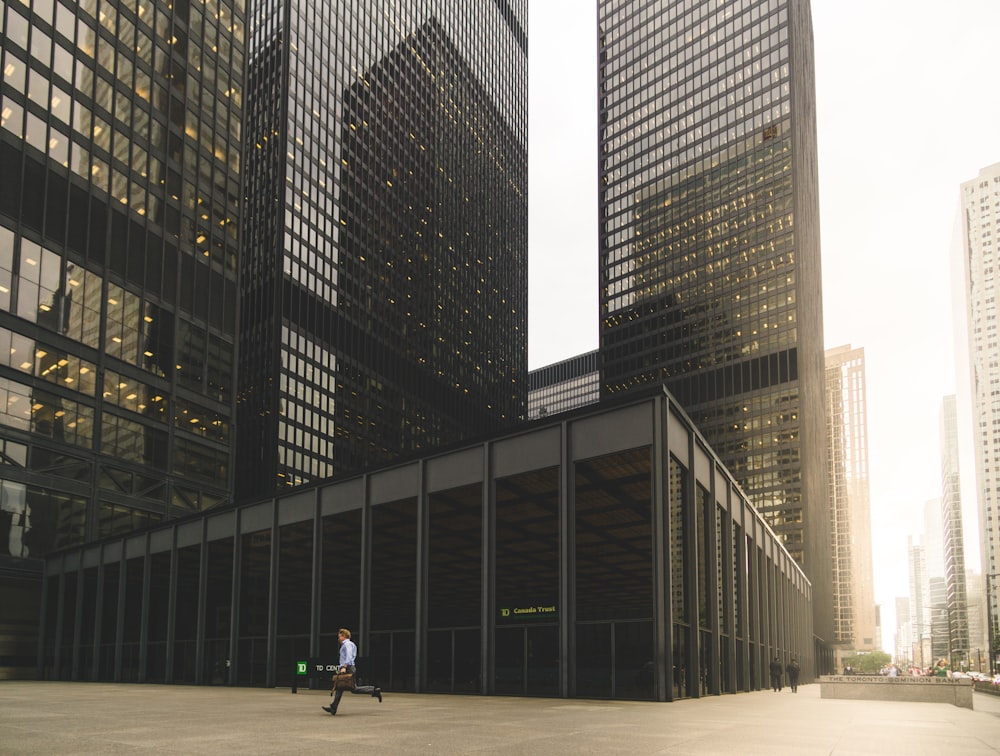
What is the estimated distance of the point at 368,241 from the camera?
12719 centimetres

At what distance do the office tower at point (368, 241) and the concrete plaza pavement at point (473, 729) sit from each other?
260ft

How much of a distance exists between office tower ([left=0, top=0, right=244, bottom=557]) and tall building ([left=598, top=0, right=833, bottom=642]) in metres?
95.5

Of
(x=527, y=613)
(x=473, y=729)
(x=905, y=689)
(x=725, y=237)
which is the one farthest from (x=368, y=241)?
(x=473, y=729)

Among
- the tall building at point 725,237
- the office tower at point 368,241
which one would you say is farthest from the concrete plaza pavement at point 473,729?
the tall building at point 725,237

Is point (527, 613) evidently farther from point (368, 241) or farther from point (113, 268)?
point (368, 241)

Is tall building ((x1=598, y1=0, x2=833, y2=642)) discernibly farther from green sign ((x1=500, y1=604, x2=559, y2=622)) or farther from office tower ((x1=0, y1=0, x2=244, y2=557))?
green sign ((x1=500, y1=604, x2=559, y2=622))

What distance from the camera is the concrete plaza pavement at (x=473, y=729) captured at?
36.0 ft

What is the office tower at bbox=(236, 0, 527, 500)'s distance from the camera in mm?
109562

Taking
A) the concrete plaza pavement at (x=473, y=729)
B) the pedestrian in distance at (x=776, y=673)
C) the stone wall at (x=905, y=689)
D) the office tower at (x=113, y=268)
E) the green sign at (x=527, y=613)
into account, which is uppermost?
the office tower at (x=113, y=268)

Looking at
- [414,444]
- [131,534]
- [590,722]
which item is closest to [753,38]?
[414,444]

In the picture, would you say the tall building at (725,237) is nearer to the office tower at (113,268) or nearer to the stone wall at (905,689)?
the office tower at (113,268)

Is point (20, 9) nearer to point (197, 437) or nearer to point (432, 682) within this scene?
point (197, 437)

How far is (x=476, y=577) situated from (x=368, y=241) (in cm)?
9154

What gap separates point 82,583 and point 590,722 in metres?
38.9
